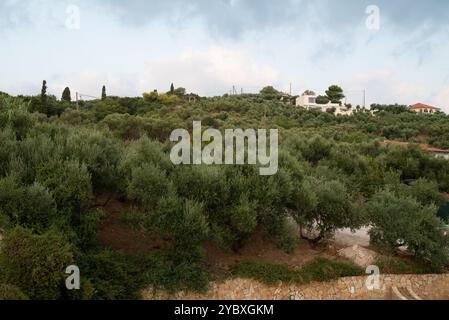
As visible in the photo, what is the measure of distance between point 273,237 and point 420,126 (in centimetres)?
4832

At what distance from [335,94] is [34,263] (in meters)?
86.7

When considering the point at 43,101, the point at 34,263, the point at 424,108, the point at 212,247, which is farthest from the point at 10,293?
the point at 424,108

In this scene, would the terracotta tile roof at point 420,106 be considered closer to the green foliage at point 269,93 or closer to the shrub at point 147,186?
the green foliage at point 269,93

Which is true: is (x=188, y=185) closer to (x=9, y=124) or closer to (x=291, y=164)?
(x=291, y=164)

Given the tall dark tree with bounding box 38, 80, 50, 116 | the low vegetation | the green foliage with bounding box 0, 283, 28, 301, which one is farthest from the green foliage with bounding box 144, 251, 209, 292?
the tall dark tree with bounding box 38, 80, 50, 116

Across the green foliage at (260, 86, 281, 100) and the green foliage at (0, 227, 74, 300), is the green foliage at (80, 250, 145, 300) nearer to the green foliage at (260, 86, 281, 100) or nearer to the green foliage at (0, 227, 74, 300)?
the green foliage at (0, 227, 74, 300)

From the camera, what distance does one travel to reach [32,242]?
28.9 feet

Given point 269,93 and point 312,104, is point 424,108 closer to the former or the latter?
point 312,104

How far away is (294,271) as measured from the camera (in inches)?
493

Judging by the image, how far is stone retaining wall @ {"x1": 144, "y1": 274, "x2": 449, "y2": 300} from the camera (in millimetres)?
11539

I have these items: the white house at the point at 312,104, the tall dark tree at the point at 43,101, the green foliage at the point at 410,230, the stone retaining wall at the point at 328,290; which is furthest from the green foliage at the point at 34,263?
the white house at the point at 312,104

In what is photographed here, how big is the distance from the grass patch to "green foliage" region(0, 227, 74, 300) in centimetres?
542

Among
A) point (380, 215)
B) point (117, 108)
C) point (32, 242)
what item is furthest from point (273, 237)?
point (117, 108)

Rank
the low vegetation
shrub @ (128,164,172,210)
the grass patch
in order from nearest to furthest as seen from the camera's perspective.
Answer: the low vegetation → shrub @ (128,164,172,210) → the grass patch
